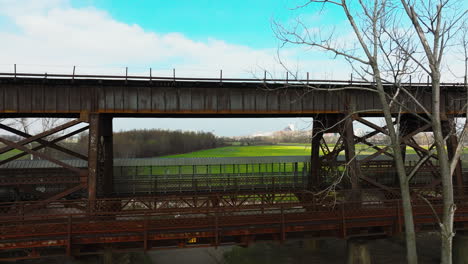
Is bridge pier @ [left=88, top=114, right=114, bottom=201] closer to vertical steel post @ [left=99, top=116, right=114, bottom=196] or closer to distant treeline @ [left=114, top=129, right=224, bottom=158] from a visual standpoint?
vertical steel post @ [left=99, top=116, right=114, bottom=196]

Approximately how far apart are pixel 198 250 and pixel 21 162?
79.4ft

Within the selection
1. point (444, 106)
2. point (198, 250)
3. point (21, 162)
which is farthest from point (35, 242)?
point (21, 162)

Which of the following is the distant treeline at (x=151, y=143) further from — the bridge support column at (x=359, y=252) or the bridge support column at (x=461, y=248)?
the bridge support column at (x=461, y=248)

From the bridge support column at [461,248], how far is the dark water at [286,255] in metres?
0.99

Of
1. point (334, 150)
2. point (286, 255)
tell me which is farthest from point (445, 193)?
point (286, 255)

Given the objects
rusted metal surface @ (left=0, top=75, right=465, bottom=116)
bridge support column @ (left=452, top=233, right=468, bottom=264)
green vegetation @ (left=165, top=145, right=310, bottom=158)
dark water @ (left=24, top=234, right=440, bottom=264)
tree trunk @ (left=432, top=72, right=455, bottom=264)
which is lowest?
dark water @ (left=24, top=234, right=440, bottom=264)

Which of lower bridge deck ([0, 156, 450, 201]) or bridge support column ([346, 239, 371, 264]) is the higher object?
lower bridge deck ([0, 156, 450, 201])

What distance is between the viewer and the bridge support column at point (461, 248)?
12406 millimetres

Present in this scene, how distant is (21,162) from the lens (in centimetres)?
2830

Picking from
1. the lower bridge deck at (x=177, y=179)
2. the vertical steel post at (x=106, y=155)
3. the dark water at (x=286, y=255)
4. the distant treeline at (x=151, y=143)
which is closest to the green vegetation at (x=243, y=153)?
the distant treeline at (x=151, y=143)

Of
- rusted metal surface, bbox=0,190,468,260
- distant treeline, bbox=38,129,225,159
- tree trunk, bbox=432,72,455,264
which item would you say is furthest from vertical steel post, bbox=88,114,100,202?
distant treeline, bbox=38,129,225,159

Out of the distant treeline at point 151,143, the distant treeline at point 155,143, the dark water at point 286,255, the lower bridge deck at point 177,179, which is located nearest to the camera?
the dark water at point 286,255

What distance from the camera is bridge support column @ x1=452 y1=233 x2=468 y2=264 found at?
12406mm

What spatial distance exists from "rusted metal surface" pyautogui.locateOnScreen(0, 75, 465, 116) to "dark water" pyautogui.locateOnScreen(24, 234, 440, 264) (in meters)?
7.39
